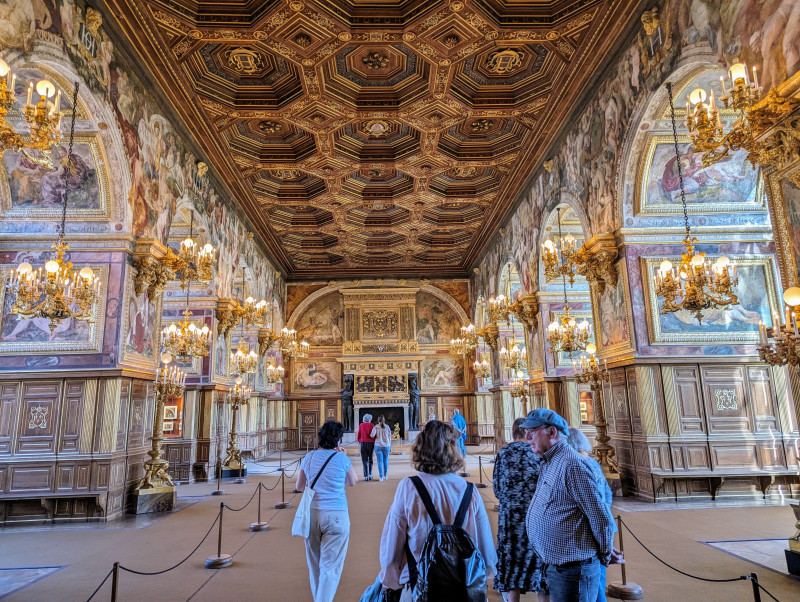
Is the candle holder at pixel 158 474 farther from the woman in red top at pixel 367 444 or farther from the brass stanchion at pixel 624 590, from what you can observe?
the brass stanchion at pixel 624 590

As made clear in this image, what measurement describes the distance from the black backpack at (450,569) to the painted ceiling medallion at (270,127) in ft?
42.3

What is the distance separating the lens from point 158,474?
10297mm

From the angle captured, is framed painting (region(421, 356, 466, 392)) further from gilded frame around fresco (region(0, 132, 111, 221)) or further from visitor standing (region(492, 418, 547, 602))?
visitor standing (region(492, 418, 547, 602))

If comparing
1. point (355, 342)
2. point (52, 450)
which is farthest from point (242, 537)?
point (355, 342)

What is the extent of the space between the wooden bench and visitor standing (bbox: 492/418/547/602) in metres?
6.63

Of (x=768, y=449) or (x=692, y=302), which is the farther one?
(x=768, y=449)

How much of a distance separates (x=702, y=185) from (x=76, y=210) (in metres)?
12.3

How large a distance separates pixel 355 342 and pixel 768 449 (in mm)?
20774

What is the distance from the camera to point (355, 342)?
92.2 ft

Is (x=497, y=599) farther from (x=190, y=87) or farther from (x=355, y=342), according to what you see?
(x=355, y=342)

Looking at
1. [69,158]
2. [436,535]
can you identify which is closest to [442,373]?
[69,158]

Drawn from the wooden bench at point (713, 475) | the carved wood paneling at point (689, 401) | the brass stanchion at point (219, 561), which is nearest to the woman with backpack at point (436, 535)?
the brass stanchion at point (219, 561)

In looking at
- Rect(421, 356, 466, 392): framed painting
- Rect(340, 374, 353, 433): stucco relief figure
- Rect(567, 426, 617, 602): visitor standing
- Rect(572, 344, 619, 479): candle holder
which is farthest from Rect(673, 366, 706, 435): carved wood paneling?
Rect(340, 374, 353, 433): stucco relief figure

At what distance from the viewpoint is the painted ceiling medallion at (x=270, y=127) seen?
13.6 metres
